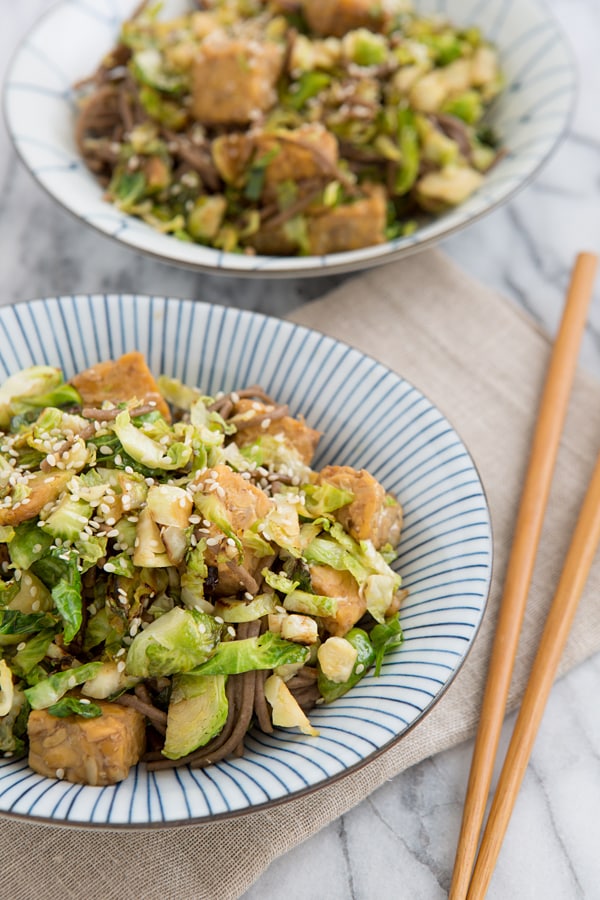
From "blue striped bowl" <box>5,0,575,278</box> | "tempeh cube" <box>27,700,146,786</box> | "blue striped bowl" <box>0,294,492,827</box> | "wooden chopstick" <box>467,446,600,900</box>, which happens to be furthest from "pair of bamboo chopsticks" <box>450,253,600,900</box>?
"tempeh cube" <box>27,700,146,786</box>

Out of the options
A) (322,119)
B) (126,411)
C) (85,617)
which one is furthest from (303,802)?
(322,119)

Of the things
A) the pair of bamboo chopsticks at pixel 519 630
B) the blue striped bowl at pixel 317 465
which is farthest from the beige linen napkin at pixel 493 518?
the blue striped bowl at pixel 317 465

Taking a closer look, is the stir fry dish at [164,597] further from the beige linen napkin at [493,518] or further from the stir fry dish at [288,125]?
the stir fry dish at [288,125]

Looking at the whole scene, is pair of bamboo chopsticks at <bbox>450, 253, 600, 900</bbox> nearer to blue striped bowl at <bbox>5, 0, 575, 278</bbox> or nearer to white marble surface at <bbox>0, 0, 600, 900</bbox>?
white marble surface at <bbox>0, 0, 600, 900</bbox>

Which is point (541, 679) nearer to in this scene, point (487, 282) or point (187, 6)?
point (487, 282)

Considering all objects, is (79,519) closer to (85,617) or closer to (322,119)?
(85,617)

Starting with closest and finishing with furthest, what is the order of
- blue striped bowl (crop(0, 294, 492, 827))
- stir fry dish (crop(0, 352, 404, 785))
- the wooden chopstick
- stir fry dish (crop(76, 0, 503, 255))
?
1. blue striped bowl (crop(0, 294, 492, 827))
2. stir fry dish (crop(0, 352, 404, 785))
3. the wooden chopstick
4. stir fry dish (crop(76, 0, 503, 255))
